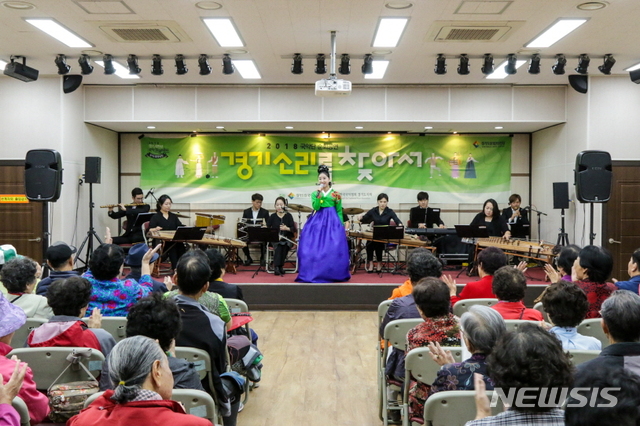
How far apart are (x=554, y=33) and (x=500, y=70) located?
1.72m

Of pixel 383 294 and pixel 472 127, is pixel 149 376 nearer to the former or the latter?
pixel 383 294

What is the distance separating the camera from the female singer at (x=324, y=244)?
7.43 meters

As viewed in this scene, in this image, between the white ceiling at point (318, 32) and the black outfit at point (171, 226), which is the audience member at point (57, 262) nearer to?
the white ceiling at point (318, 32)

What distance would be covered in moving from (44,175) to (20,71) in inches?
54.4

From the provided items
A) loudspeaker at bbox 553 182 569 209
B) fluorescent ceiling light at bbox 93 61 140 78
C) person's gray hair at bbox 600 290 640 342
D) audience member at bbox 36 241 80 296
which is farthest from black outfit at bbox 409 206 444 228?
person's gray hair at bbox 600 290 640 342

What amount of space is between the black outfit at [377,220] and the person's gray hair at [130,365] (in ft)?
24.1

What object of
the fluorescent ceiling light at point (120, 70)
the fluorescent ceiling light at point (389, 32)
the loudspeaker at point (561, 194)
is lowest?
the loudspeaker at point (561, 194)

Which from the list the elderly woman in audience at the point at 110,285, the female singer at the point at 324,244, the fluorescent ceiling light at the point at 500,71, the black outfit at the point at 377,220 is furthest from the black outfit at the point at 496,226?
the elderly woman in audience at the point at 110,285

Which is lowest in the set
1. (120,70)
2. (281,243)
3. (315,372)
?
(315,372)

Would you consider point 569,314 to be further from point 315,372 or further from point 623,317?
point 315,372

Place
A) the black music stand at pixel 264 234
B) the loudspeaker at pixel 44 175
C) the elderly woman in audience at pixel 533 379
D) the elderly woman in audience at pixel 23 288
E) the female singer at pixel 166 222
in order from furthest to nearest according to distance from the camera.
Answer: the female singer at pixel 166 222 < the black music stand at pixel 264 234 < the loudspeaker at pixel 44 175 < the elderly woman in audience at pixel 23 288 < the elderly woman in audience at pixel 533 379

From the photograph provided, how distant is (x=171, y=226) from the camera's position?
8656 mm

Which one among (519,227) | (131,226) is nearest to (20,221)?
(131,226)

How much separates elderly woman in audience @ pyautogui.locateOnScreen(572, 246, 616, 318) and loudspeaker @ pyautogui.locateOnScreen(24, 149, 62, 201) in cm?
585
